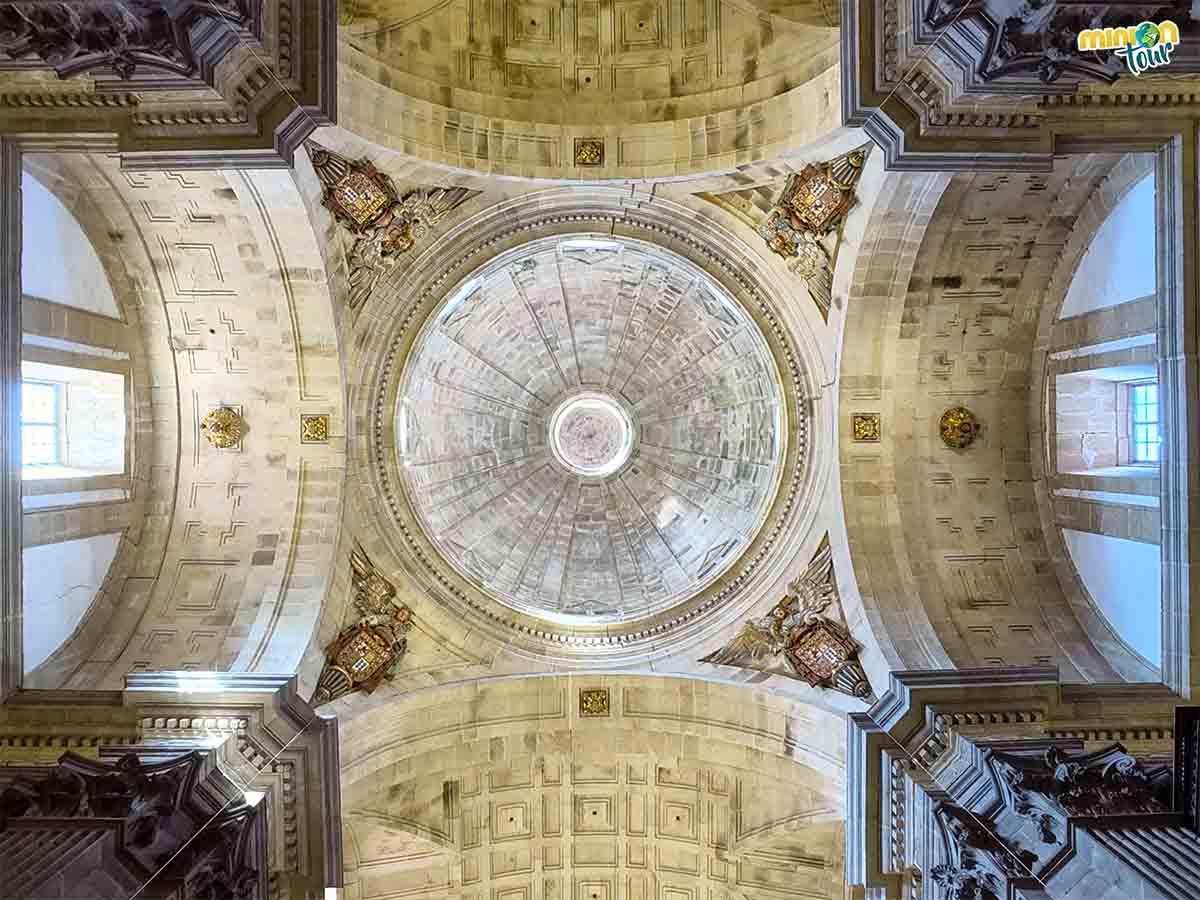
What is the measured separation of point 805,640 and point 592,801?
517 cm

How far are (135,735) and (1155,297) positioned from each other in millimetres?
14869

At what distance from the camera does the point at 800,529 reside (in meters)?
15.9

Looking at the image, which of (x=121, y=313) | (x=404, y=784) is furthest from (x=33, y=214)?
(x=404, y=784)

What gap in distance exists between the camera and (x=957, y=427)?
15.6m

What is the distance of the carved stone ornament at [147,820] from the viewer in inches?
364

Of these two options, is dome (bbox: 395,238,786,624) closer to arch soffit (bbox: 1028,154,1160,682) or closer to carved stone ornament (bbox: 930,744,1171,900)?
arch soffit (bbox: 1028,154,1160,682)

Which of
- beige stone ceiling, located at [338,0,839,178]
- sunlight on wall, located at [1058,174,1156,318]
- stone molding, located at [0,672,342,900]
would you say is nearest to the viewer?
stone molding, located at [0,672,342,900]

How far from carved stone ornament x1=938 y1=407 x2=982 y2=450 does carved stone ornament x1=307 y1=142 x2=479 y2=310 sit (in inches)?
355

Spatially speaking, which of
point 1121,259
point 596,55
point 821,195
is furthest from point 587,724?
point 596,55

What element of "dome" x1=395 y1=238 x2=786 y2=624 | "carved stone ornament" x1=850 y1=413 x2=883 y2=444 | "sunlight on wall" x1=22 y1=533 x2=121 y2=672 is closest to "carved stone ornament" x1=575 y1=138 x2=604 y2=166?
"dome" x1=395 y1=238 x2=786 y2=624

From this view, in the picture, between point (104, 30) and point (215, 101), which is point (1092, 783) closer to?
point (215, 101)

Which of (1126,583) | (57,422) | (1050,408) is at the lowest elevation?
(1126,583)

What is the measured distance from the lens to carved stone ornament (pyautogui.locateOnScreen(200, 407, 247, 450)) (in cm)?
1531

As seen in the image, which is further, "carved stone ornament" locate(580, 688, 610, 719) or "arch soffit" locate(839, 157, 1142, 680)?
"carved stone ornament" locate(580, 688, 610, 719)
